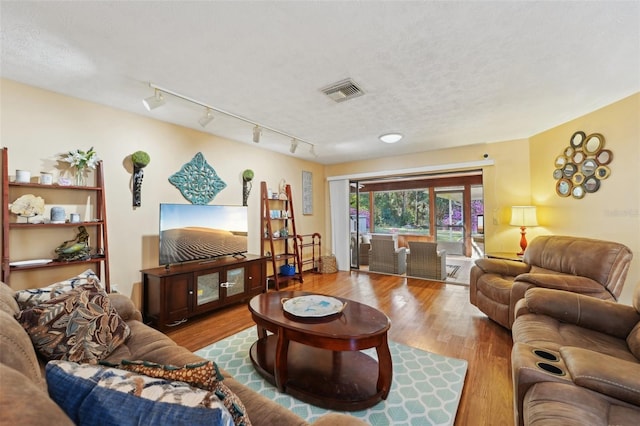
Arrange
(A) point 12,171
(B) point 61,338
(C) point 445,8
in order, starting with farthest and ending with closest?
(A) point 12,171
(C) point 445,8
(B) point 61,338

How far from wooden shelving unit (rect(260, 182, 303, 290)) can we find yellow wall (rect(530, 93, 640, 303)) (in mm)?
3989

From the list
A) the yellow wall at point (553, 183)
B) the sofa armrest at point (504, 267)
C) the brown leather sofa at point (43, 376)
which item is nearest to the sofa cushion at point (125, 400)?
the brown leather sofa at point (43, 376)

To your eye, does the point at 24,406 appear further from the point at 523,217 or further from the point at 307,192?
the point at 307,192

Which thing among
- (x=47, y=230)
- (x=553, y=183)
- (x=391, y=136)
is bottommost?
(x=47, y=230)

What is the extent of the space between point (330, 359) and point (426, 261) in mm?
3446

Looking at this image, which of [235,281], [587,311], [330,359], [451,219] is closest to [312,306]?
[330,359]

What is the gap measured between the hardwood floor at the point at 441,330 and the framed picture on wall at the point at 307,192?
5.30ft

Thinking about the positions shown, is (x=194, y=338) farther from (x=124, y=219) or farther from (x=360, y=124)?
(x=360, y=124)

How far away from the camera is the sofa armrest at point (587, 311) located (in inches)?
67.7

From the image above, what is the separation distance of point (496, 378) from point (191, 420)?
231 cm

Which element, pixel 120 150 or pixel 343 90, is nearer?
pixel 343 90

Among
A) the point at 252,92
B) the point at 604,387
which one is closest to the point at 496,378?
the point at 604,387

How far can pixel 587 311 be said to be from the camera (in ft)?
5.98

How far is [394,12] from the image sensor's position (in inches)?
61.2
